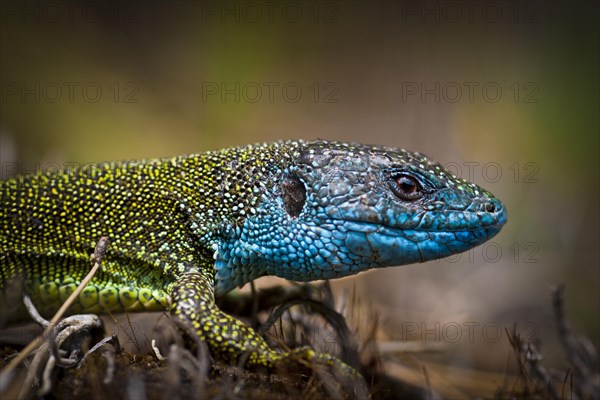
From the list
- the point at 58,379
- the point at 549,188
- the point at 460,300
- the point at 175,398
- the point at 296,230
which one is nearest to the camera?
the point at 175,398

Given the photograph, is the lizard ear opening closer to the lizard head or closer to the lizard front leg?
the lizard head

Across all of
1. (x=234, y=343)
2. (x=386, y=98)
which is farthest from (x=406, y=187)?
(x=386, y=98)

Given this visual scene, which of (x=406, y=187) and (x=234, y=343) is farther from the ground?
(x=406, y=187)

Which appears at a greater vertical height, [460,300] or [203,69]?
[203,69]

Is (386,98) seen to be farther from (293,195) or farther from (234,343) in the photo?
(234,343)

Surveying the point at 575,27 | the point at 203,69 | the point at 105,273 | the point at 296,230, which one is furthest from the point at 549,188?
the point at 105,273

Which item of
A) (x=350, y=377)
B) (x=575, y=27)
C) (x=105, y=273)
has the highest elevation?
(x=575, y=27)

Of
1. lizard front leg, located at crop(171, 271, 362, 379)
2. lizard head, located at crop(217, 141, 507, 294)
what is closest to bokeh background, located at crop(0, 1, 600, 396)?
lizard head, located at crop(217, 141, 507, 294)

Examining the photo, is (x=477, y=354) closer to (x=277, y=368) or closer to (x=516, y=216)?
(x=516, y=216)

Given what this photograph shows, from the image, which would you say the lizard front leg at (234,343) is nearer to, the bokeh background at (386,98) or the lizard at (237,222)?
the lizard at (237,222)
